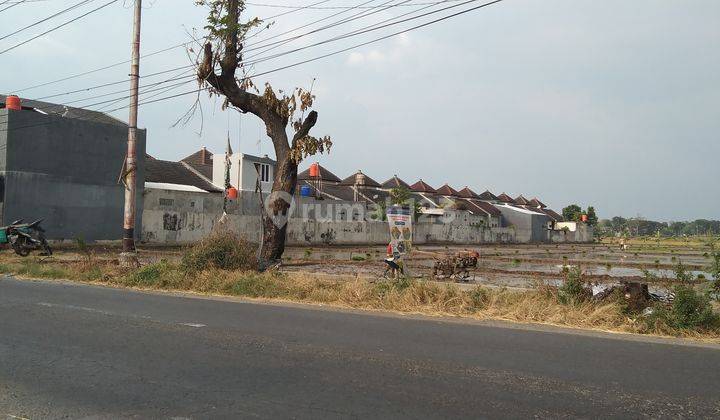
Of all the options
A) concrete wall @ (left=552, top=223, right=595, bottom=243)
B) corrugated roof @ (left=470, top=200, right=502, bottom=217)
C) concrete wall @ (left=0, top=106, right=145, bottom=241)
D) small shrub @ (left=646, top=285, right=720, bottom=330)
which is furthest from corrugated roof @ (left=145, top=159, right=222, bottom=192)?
concrete wall @ (left=552, top=223, right=595, bottom=243)

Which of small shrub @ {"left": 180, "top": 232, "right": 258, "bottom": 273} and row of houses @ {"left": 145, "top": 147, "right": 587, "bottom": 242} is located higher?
row of houses @ {"left": 145, "top": 147, "right": 587, "bottom": 242}

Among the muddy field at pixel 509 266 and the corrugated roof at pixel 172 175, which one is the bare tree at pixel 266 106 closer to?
the muddy field at pixel 509 266

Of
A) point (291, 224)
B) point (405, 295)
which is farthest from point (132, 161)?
point (291, 224)

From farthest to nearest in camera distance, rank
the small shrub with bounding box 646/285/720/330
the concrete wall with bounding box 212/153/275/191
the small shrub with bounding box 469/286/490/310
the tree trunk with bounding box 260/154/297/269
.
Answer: the concrete wall with bounding box 212/153/275/191 < the tree trunk with bounding box 260/154/297/269 < the small shrub with bounding box 469/286/490/310 < the small shrub with bounding box 646/285/720/330

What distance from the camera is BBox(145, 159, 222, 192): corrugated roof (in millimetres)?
44450

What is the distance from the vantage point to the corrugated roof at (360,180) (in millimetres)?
72569

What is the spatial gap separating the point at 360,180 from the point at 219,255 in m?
57.7

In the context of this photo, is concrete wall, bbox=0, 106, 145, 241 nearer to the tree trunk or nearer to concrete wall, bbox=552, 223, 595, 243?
the tree trunk

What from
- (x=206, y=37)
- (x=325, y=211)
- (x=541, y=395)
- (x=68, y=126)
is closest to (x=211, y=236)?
(x=206, y=37)

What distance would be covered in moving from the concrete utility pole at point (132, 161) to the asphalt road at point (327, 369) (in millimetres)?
7087

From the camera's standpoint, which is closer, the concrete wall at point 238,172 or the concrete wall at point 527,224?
the concrete wall at point 238,172

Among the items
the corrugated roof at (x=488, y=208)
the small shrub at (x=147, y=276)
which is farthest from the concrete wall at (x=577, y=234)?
the small shrub at (x=147, y=276)

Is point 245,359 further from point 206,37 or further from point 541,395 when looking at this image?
point 206,37

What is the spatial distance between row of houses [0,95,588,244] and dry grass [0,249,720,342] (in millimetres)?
4885
